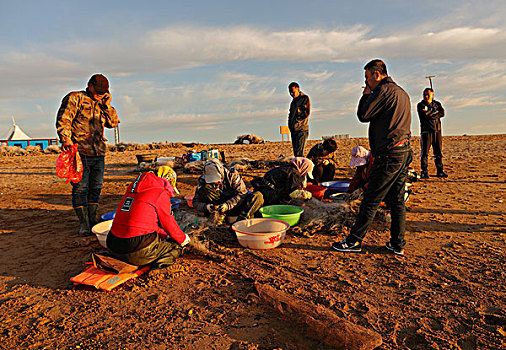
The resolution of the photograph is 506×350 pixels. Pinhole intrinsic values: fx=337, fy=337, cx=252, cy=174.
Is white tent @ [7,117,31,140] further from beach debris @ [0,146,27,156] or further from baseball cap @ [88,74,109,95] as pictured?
baseball cap @ [88,74,109,95]

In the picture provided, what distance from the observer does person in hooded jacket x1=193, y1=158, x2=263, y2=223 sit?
4.54 metres

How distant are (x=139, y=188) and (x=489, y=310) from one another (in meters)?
2.97

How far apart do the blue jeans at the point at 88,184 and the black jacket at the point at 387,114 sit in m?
3.46

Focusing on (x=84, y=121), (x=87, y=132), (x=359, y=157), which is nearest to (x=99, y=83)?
(x=84, y=121)

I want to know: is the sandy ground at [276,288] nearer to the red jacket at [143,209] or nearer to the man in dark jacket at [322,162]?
the red jacket at [143,209]

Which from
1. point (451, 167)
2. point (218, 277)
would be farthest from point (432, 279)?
point (451, 167)

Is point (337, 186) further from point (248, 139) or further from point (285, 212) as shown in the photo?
point (248, 139)

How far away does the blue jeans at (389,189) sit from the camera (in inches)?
129

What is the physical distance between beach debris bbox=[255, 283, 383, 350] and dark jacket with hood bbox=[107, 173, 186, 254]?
122 centimetres

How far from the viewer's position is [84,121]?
4.42m

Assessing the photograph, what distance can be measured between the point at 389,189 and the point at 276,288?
1.53 meters

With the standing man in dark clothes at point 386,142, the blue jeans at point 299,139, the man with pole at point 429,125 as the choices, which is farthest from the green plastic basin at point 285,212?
the man with pole at point 429,125

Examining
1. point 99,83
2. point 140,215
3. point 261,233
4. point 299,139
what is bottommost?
point 261,233

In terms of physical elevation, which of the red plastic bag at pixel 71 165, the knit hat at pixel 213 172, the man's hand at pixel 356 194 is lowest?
the man's hand at pixel 356 194
